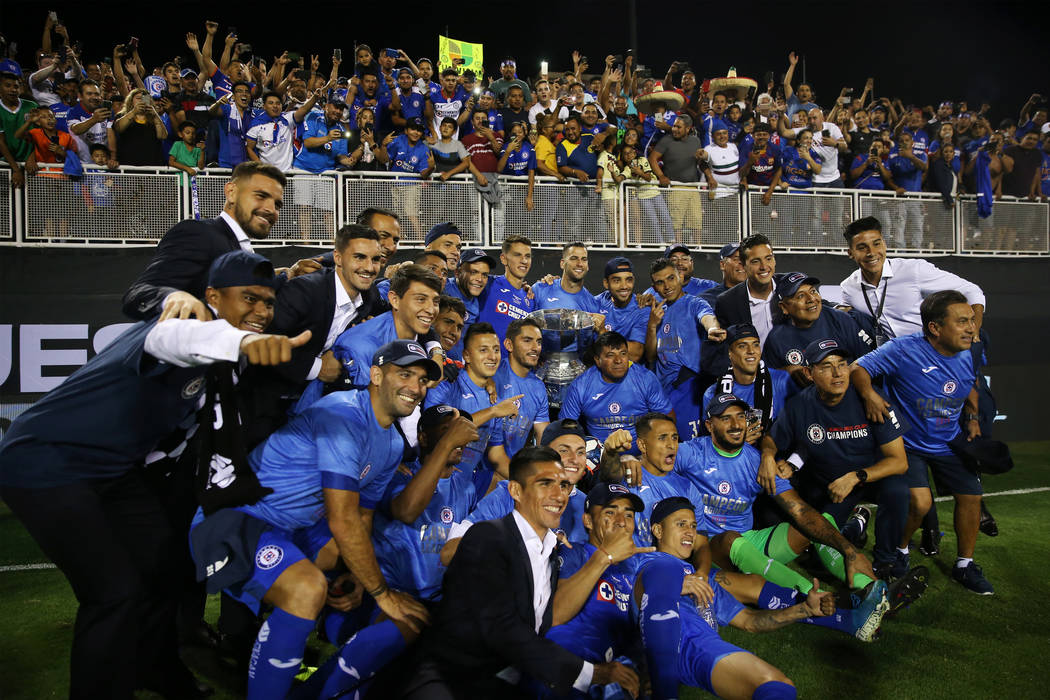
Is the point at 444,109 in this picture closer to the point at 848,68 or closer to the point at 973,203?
the point at 973,203

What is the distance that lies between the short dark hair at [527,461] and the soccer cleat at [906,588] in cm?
235

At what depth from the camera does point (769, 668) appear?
302 cm

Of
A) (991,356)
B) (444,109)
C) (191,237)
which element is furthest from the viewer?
(991,356)

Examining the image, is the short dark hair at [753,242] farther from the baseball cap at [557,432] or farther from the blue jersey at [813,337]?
the baseball cap at [557,432]

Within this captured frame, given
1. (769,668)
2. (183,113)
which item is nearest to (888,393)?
(769,668)

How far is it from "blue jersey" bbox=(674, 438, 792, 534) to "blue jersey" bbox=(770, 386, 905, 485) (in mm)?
486

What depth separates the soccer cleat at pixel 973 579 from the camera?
5.19 meters

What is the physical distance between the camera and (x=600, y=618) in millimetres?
3691

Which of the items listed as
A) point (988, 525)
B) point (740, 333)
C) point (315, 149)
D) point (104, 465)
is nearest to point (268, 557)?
point (104, 465)

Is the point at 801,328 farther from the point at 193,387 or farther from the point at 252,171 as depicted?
the point at 193,387

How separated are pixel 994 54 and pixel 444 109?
16.2 metres

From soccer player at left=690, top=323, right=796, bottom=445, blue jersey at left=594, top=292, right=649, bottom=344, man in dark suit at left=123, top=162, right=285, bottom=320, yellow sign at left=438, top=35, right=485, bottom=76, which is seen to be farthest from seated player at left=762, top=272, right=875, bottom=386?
yellow sign at left=438, top=35, right=485, bottom=76

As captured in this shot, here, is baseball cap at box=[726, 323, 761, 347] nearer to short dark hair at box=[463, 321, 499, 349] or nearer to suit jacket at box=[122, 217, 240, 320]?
short dark hair at box=[463, 321, 499, 349]

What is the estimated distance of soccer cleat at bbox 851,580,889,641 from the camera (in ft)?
13.8
